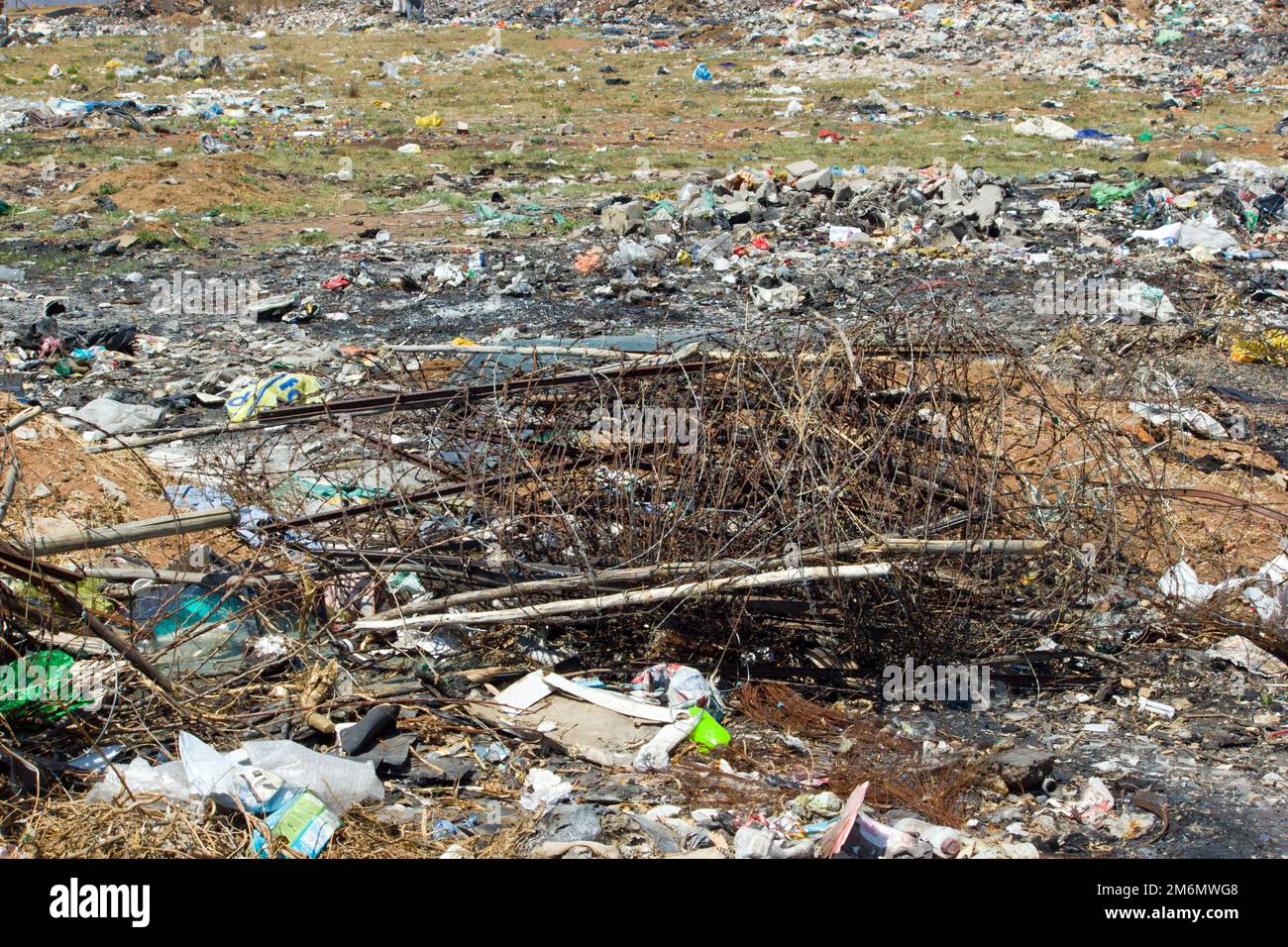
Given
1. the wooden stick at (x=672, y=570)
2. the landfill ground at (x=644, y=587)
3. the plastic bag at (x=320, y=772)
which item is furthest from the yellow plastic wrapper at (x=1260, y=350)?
the plastic bag at (x=320, y=772)

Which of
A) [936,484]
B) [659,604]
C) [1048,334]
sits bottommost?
[1048,334]

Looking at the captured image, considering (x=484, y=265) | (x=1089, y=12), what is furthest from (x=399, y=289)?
(x=1089, y=12)

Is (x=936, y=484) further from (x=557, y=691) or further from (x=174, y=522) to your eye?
(x=174, y=522)

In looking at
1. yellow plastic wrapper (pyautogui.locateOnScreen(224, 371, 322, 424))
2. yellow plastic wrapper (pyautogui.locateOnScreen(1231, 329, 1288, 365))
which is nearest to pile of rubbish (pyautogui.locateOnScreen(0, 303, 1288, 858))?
yellow plastic wrapper (pyautogui.locateOnScreen(224, 371, 322, 424))

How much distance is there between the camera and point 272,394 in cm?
562

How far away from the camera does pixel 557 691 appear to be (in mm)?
3277

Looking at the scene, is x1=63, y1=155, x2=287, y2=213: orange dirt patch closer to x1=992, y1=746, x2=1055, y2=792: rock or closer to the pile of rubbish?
the pile of rubbish

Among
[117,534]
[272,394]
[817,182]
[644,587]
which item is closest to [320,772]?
[117,534]

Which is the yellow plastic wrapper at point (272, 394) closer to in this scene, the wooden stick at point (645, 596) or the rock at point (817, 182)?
the wooden stick at point (645, 596)

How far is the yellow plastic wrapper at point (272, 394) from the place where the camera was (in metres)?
5.58

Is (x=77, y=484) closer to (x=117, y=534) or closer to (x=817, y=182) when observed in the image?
(x=117, y=534)

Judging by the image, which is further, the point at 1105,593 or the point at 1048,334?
the point at 1048,334

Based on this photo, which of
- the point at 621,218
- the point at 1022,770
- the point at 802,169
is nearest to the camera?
the point at 1022,770

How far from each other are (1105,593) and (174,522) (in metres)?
3.08
